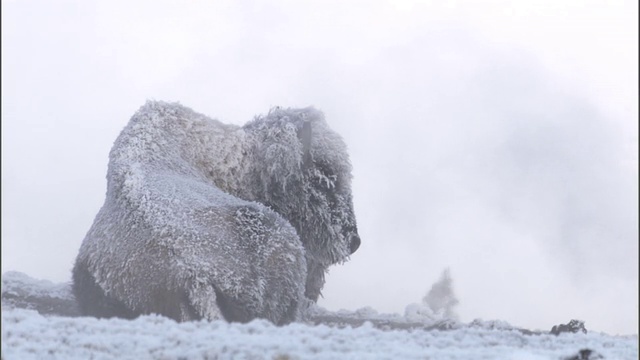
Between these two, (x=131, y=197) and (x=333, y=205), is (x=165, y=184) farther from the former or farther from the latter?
(x=333, y=205)

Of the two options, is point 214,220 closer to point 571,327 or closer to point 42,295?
point 42,295

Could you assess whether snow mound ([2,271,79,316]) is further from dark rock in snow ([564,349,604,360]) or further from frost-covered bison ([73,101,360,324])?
dark rock in snow ([564,349,604,360])

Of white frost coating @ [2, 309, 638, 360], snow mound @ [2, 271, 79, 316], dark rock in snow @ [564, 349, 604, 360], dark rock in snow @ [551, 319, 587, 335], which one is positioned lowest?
white frost coating @ [2, 309, 638, 360]

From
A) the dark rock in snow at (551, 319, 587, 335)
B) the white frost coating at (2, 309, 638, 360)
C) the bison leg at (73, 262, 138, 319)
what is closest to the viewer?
the white frost coating at (2, 309, 638, 360)

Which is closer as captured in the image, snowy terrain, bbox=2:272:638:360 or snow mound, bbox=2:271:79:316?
snowy terrain, bbox=2:272:638:360

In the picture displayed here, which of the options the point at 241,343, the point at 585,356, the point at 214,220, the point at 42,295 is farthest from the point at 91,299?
the point at 585,356

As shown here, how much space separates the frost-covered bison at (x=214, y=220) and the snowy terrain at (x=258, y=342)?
1.07 meters

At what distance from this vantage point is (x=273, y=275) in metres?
3.94

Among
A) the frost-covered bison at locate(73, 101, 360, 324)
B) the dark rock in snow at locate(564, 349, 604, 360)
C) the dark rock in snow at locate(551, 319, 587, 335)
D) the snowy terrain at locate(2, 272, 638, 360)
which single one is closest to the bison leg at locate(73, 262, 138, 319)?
the frost-covered bison at locate(73, 101, 360, 324)

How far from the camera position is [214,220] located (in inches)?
155

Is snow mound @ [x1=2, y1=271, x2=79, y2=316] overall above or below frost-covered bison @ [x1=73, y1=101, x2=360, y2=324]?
below

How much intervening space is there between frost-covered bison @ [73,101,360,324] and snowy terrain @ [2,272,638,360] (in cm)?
107

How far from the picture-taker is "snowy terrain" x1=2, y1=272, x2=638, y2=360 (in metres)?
2.23

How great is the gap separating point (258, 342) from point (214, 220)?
1742 millimetres
